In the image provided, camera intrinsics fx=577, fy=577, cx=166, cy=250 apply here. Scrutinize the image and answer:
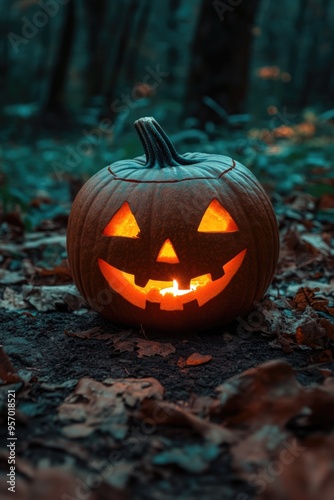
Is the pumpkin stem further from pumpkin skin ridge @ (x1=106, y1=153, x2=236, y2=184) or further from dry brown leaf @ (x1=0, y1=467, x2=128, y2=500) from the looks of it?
dry brown leaf @ (x1=0, y1=467, x2=128, y2=500)

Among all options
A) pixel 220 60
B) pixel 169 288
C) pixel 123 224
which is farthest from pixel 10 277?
pixel 220 60

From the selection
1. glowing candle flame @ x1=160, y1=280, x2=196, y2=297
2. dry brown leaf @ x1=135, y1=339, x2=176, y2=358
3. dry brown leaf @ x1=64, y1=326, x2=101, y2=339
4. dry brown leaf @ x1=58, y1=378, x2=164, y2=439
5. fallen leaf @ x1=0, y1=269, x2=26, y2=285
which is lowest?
fallen leaf @ x1=0, y1=269, x2=26, y2=285

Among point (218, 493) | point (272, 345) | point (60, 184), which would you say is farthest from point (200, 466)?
point (60, 184)

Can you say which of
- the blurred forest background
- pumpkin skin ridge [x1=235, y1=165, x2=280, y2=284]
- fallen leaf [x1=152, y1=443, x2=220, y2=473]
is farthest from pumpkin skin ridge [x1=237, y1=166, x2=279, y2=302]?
the blurred forest background

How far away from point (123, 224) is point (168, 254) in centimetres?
28

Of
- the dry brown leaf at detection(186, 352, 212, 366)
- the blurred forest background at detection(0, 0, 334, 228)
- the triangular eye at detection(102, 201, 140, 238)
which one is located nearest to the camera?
the dry brown leaf at detection(186, 352, 212, 366)

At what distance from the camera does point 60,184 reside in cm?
704

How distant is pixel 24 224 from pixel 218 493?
352 cm

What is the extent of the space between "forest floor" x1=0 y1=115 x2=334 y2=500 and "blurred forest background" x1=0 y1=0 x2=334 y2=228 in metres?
1.73

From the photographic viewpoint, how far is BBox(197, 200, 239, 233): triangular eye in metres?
2.83

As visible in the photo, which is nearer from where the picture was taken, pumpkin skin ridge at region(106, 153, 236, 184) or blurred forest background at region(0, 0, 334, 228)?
pumpkin skin ridge at region(106, 153, 236, 184)

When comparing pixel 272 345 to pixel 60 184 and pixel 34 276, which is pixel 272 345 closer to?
pixel 34 276

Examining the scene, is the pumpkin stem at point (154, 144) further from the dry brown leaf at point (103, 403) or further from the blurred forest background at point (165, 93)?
the blurred forest background at point (165, 93)

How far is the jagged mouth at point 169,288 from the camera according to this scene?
2.86m
